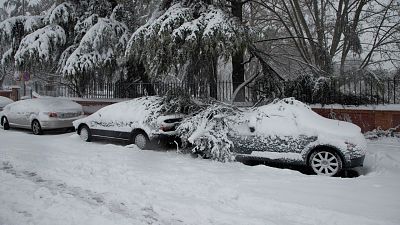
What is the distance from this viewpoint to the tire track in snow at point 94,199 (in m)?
5.51

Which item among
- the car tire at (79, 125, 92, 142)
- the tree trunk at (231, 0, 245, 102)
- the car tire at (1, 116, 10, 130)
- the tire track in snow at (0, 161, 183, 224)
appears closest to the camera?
the tire track in snow at (0, 161, 183, 224)

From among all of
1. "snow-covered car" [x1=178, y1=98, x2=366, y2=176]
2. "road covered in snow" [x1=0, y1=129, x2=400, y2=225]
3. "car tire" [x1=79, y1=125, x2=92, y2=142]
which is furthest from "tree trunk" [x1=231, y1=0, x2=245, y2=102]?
"road covered in snow" [x1=0, y1=129, x2=400, y2=225]

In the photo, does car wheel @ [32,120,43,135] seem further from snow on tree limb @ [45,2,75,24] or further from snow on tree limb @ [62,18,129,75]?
snow on tree limb @ [45,2,75,24]

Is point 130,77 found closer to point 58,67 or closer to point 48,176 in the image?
point 58,67

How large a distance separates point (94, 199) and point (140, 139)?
15.4ft

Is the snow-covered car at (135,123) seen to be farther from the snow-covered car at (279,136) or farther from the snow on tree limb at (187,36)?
the snow on tree limb at (187,36)

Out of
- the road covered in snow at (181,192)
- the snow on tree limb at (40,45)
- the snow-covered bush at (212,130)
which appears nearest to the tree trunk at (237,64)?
the snow-covered bush at (212,130)

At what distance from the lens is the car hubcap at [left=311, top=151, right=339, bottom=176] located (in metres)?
8.09

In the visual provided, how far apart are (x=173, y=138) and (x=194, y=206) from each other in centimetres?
488

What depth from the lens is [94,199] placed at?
20.9ft

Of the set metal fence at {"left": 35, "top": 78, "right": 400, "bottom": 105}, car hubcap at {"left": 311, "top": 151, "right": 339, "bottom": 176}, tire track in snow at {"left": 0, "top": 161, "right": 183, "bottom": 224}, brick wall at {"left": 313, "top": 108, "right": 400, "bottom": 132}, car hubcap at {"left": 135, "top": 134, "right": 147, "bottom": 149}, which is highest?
metal fence at {"left": 35, "top": 78, "right": 400, "bottom": 105}

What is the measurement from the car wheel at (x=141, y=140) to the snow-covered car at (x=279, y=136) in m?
1.35

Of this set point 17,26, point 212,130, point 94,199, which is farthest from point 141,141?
point 17,26

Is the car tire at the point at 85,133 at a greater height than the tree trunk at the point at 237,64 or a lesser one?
lesser
